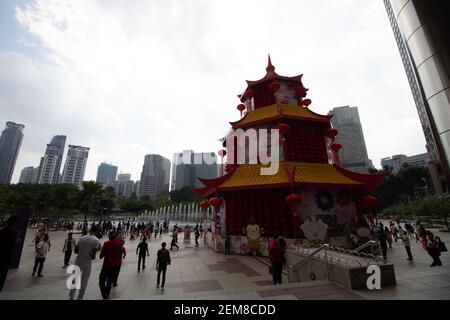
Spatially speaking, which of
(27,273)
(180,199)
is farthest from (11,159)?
(27,273)

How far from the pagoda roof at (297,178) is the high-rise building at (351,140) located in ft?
333

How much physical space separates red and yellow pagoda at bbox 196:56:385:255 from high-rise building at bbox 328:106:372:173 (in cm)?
10112

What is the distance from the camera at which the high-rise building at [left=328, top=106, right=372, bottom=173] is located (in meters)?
111

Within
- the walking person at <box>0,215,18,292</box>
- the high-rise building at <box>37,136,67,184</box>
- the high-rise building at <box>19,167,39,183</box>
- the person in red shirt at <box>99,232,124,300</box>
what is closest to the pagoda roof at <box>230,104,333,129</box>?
the person in red shirt at <box>99,232,124,300</box>

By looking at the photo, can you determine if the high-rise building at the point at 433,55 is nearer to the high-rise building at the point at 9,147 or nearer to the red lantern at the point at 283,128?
the red lantern at the point at 283,128

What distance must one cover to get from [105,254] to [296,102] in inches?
767

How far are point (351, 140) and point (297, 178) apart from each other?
121 meters

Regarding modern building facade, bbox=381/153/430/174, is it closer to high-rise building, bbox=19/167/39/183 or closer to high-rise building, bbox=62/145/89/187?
high-rise building, bbox=62/145/89/187

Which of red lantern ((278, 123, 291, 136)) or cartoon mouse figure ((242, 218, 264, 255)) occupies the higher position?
red lantern ((278, 123, 291, 136))

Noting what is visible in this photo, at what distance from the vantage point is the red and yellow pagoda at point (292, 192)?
49.0 ft

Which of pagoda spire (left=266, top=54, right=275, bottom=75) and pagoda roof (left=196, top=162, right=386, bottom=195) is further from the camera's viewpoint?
pagoda spire (left=266, top=54, right=275, bottom=75)

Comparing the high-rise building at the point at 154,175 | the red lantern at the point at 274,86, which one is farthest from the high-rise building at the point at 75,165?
the red lantern at the point at 274,86

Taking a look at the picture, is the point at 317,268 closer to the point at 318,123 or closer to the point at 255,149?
the point at 255,149

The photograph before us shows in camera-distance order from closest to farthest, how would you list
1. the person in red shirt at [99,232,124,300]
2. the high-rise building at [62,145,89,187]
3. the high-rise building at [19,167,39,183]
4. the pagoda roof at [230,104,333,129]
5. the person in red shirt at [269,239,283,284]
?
the person in red shirt at [99,232,124,300]
the person in red shirt at [269,239,283,284]
the pagoda roof at [230,104,333,129]
the high-rise building at [62,145,89,187]
the high-rise building at [19,167,39,183]
